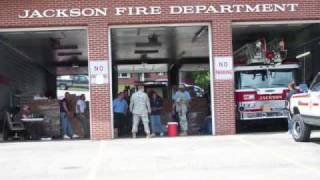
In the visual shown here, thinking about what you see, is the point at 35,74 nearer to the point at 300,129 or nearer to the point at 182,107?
the point at 182,107

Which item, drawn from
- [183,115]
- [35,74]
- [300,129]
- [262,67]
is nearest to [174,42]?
[262,67]

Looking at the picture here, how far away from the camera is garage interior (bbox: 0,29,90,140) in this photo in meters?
23.3

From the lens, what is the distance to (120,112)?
75.9 ft

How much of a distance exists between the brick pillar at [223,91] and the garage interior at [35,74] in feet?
15.6

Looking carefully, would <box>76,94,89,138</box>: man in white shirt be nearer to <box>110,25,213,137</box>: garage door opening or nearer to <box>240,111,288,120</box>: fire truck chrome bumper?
<box>110,25,213,137</box>: garage door opening

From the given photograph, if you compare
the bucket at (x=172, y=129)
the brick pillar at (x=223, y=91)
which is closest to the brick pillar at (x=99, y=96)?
the bucket at (x=172, y=129)

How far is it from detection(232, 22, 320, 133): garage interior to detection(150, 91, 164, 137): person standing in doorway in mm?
2726

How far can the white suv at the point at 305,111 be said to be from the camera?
16.2m

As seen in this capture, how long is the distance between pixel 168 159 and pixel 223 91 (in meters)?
6.39

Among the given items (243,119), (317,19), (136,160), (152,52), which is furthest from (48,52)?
(136,160)

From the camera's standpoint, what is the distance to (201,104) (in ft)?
81.0

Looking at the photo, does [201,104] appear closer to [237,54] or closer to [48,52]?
[237,54]

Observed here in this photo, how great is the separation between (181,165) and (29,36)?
14.0 m

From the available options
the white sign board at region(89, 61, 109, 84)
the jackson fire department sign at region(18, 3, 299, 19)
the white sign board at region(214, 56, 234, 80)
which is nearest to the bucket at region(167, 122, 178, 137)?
the white sign board at region(214, 56, 234, 80)
